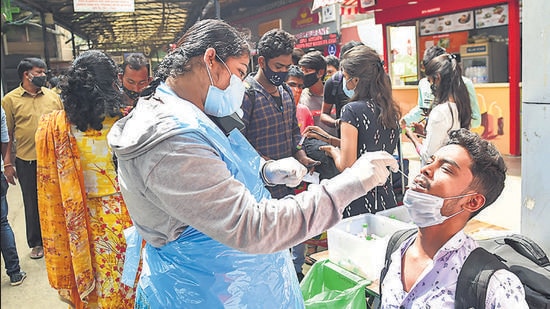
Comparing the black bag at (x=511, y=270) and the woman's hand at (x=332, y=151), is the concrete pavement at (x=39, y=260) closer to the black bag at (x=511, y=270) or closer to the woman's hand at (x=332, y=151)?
the woman's hand at (x=332, y=151)

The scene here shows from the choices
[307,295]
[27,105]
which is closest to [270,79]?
[307,295]

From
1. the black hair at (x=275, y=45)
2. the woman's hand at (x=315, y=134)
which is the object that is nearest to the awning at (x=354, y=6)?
the woman's hand at (x=315, y=134)

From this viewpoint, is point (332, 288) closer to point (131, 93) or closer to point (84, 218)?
point (84, 218)

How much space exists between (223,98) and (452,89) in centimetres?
245

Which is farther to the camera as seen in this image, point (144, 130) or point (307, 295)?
point (307, 295)

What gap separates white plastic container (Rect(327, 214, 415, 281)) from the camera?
83.5 inches

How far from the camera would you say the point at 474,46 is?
26.8 feet

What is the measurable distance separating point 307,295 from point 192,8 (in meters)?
6.34

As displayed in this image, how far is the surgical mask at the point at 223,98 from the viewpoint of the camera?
4.46ft

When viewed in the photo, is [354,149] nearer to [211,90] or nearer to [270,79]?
[270,79]

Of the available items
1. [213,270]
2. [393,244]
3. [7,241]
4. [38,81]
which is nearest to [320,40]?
[38,81]

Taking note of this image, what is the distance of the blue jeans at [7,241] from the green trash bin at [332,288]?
2.66 metres

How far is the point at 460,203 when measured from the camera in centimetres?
159

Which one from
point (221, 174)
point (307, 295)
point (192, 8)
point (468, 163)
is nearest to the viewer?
point (221, 174)
